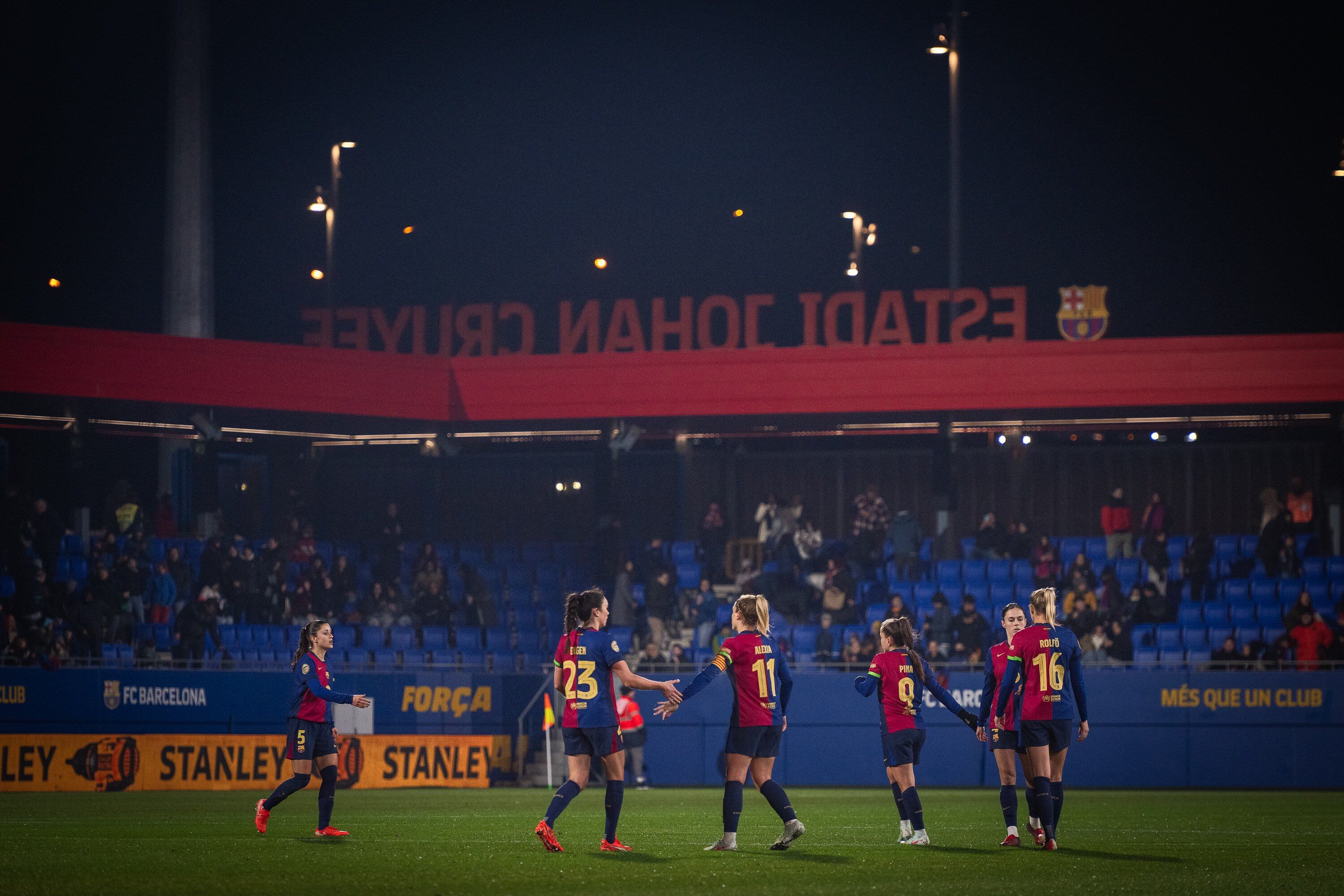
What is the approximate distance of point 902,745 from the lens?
13.5 meters

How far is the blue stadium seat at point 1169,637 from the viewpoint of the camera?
28641 mm

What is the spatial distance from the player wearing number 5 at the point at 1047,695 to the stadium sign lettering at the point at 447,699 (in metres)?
15.8

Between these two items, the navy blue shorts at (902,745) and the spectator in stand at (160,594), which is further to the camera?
the spectator in stand at (160,594)

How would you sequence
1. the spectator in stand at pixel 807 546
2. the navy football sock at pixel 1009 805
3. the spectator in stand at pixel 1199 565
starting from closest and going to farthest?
the navy football sock at pixel 1009 805, the spectator in stand at pixel 1199 565, the spectator in stand at pixel 807 546

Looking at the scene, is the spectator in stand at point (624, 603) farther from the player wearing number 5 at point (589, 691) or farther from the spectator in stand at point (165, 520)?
the player wearing number 5 at point (589, 691)

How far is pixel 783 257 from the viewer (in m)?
46.2

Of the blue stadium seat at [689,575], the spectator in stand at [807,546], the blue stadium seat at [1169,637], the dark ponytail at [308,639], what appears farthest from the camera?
the blue stadium seat at [689,575]

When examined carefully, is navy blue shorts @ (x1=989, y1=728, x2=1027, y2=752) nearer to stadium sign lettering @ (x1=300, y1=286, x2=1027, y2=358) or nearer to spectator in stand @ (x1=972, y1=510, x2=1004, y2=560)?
spectator in stand @ (x1=972, y1=510, x2=1004, y2=560)

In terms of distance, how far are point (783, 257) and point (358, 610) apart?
19530 mm

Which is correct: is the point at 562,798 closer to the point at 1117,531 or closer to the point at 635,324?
the point at 1117,531

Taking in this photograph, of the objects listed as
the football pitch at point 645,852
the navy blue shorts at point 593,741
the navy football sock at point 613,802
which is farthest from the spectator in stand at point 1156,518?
the navy blue shorts at point 593,741

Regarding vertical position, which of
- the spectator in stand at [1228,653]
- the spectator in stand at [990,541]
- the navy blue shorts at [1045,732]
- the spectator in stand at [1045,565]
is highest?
the spectator in stand at [990,541]

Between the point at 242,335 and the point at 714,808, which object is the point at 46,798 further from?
the point at 242,335

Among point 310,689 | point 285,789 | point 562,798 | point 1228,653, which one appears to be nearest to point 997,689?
point 562,798
